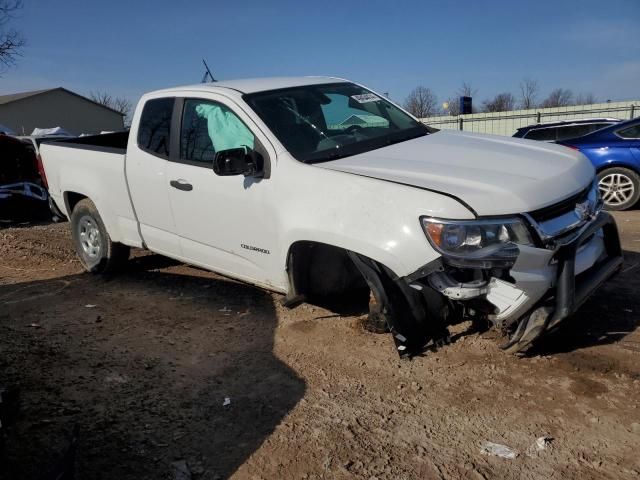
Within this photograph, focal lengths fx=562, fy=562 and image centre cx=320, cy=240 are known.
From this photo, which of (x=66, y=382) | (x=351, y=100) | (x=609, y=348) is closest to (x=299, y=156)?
(x=351, y=100)

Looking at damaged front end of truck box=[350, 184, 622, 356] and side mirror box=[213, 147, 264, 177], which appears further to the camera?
side mirror box=[213, 147, 264, 177]

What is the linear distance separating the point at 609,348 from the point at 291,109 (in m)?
2.75

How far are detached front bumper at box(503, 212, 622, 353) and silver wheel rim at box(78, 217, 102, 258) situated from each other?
440cm

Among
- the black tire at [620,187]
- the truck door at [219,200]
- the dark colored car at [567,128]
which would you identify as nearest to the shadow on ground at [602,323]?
the truck door at [219,200]

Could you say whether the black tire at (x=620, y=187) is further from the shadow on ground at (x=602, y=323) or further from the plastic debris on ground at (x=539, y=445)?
the plastic debris on ground at (x=539, y=445)

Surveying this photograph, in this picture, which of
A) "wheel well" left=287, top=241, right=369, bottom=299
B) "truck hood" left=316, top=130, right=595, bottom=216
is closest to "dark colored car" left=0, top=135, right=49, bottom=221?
"wheel well" left=287, top=241, right=369, bottom=299

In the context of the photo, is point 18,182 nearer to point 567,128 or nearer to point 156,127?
point 156,127

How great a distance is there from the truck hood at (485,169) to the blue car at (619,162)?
5.32 metres

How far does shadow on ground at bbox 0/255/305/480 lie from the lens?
2.84m

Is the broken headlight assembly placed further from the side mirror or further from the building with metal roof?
the building with metal roof

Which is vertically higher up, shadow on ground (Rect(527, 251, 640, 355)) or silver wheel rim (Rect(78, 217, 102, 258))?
silver wheel rim (Rect(78, 217, 102, 258))

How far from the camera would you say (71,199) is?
6219 millimetres

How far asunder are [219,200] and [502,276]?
2.12 m

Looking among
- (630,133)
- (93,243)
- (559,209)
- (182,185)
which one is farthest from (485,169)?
(630,133)
